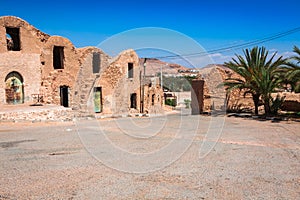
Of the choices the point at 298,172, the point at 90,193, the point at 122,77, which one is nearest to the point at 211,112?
the point at 122,77

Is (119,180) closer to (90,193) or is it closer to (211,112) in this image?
(90,193)

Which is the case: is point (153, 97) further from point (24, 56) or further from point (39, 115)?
point (39, 115)

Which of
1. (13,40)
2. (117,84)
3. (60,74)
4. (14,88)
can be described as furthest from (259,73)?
(13,40)

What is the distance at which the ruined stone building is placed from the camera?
1791cm

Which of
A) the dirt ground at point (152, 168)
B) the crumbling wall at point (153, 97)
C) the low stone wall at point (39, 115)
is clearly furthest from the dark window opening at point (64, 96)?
the dirt ground at point (152, 168)

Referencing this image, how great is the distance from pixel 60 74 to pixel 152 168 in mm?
14584

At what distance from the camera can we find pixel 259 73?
14703 millimetres

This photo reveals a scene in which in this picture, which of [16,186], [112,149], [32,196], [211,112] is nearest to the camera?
[32,196]

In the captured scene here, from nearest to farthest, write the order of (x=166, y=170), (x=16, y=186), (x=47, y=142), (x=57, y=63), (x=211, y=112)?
(x=16, y=186) < (x=166, y=170) < (x=47, y=142) < (x=211, y=112) < (x=57, y=63)

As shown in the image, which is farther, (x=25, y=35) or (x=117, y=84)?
(x=117, y=84)

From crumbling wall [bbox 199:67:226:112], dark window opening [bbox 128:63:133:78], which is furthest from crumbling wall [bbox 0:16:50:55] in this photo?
crumbling wall [bbox 199:67:226:112]

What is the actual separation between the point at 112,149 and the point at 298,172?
4417 mm

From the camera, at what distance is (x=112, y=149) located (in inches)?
287

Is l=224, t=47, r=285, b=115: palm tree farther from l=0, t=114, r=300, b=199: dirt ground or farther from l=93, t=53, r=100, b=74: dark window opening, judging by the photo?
l=93, t=53, r=100, b=74: dark window opening
